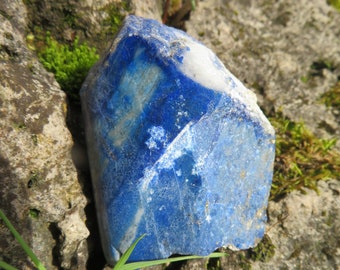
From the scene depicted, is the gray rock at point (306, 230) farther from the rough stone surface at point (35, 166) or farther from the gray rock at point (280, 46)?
the rough stone surface at point (35, 166)

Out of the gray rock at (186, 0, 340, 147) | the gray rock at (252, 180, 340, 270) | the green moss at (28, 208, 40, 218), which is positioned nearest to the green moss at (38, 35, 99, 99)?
the green moss at (28, 208, 40, 218)

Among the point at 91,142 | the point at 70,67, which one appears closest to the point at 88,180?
the point at 91,142

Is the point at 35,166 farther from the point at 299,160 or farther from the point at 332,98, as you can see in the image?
the point at 332,98

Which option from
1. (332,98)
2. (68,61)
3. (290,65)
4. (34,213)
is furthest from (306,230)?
(68,61)

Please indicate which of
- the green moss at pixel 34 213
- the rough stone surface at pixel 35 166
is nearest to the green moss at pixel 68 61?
the rough stone surface at pixel 35 166

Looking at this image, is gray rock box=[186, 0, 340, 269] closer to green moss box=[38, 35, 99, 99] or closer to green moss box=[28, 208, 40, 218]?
green moss box=[38, 35, 99, 99]

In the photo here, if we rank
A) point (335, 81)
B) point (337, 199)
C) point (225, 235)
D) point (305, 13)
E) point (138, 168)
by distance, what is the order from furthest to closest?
point (305, 13), point (335, 81), point (337, 199), point (225, 235), point (138, 168)

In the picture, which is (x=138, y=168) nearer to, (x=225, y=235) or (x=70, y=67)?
(x=225, y=235)
